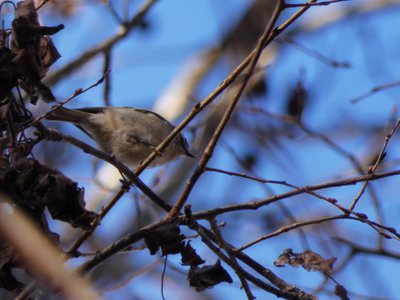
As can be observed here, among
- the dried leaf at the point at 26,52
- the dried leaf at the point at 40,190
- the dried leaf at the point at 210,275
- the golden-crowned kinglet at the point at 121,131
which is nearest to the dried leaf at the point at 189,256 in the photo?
the dried leaf at the point at 210,275

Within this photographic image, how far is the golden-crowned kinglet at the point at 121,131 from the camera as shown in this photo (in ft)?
11.7

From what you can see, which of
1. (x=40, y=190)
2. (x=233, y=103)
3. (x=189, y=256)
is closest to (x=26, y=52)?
(x=40, y=190)

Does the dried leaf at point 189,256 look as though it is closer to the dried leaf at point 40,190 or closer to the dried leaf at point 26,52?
the dried leaf at point 40,190

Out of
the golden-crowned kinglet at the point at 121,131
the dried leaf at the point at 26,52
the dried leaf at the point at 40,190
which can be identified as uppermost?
the golden-crowned kinglet at the point at 121,131

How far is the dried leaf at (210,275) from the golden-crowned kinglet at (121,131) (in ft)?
5.58

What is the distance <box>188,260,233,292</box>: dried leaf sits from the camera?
72.7 inches

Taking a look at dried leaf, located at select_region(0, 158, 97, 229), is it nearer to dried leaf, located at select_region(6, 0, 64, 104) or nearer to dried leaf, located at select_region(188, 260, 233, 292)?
dried leaf, located at select_region(6, 0, 64, 104)

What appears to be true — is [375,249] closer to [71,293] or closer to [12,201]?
[12,201]

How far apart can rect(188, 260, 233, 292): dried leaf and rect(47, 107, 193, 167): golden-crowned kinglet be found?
5.58ft

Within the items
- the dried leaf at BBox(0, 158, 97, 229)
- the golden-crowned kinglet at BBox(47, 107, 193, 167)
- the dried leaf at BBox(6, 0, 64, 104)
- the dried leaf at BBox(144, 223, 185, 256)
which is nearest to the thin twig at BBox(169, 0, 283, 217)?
the dried leaf at BBox(144, 223, 185, 256)

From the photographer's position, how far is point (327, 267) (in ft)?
6.08

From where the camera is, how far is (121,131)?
359cm

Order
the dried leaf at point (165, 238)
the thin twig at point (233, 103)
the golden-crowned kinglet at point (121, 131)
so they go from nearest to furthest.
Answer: the thin twig at point (233, 103)
the dried leaf at point (165, 238)
the golden-crowned kinglet at point (121, 131)

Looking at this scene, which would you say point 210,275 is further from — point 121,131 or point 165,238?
point 121,131
